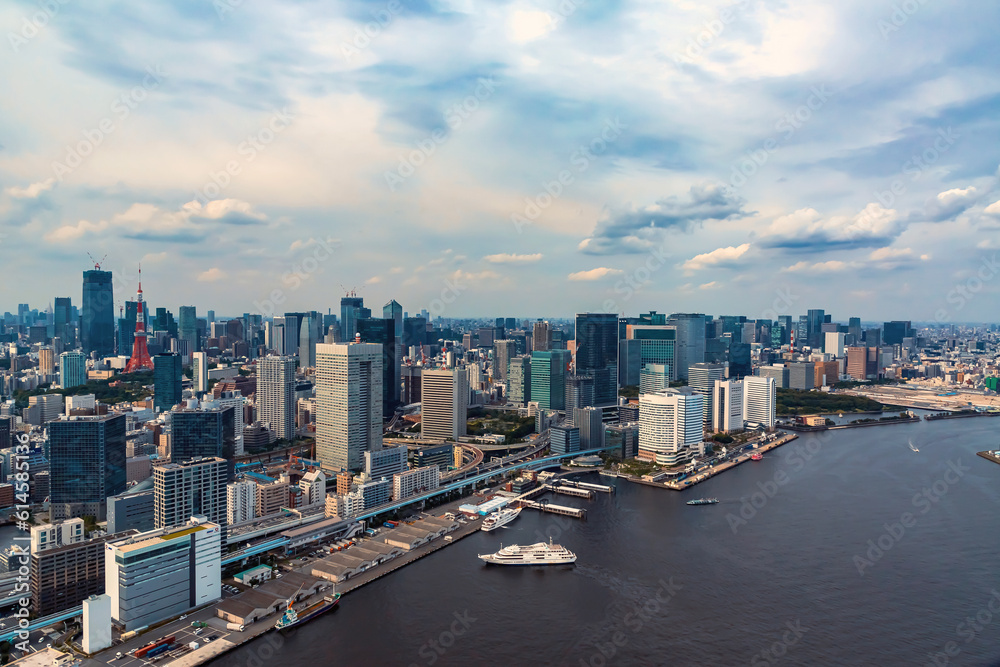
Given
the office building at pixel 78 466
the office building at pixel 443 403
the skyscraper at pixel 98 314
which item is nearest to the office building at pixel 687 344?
the office building at pixel 443 403

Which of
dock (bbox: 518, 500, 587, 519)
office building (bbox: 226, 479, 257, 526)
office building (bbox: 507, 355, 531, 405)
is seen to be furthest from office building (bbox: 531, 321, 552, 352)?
office building (bbox: 226, 479, 257, 526)

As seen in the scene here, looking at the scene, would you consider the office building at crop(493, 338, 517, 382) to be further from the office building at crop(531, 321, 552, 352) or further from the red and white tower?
the red and white tower

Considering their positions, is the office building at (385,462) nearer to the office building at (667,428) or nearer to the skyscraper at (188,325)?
the office building at (667,428)

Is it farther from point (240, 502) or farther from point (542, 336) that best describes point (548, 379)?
point (240, 502)

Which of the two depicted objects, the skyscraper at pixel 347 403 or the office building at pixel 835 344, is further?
the office building at pixel 835 344

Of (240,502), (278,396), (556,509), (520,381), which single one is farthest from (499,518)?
(520,381)
